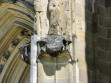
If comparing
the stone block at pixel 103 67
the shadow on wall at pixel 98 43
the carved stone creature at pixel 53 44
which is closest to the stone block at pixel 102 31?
the shadow on wall at pixel 98 43

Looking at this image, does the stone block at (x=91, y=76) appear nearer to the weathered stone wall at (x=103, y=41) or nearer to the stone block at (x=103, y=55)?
the weathered stone wall at (x=103, y=41)

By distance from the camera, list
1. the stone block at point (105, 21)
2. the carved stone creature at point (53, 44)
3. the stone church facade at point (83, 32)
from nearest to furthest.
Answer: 1. the carved stone creature at point (53, 44)
2. the stone church facade at point (83, 32)
3. the stone block at point (105, 21)

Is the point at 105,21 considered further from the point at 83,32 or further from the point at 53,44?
the point at 53,44

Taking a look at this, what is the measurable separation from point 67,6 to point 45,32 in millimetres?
306

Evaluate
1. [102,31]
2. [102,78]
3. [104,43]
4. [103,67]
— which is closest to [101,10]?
[102,31]

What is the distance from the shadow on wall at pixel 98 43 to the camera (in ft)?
11.0

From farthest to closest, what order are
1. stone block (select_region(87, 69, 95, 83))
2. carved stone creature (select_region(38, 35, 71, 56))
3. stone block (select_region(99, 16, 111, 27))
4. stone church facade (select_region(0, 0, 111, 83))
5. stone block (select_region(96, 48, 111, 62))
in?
stone block (select_region(99, 16, 111, 27)) → stone block (select_region(96, 48, 111, 62)) → stone block (select_region(87, 69, 95, 83)) → stone church facade (select_region(0, 0, 111, 83)) → carved stone creature (select_region(38, 35, 71, 56))

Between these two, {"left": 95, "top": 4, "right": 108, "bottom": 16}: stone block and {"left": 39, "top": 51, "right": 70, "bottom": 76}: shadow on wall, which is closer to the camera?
{"left": 39, "top": 51, "right": 70, "bottom": 76}: shadow on wall

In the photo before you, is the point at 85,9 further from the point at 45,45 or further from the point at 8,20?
the point at 8,20

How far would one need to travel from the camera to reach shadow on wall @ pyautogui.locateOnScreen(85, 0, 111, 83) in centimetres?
337

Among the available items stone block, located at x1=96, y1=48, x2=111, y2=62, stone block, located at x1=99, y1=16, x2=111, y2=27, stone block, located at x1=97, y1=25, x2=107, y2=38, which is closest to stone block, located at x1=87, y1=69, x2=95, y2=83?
stone block, located at x1=96, y1=48, x2=111, y2=62

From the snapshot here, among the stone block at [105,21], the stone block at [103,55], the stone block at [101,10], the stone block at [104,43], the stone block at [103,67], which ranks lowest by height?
the stone block at [103,67]

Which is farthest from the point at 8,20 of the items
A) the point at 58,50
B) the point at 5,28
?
the point at 58,50

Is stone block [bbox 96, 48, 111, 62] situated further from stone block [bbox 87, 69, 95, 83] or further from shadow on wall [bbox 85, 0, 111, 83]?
stone block [bbox 87, 69, 95, 83]
